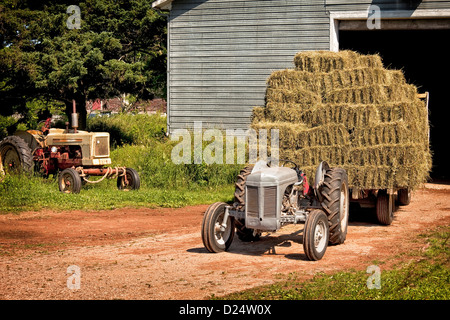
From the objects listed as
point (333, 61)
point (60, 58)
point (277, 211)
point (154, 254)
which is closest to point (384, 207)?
point (333, 61)

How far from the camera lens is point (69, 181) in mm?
15289

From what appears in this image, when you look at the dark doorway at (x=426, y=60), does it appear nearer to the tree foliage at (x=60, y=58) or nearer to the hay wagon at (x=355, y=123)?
the tree foliage at (x=60, y=58)

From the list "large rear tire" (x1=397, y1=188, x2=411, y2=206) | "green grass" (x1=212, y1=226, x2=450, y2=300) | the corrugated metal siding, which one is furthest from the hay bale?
the corrugated metal siding

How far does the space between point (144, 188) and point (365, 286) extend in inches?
408

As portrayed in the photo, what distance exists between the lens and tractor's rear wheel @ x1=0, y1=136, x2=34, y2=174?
634 inches

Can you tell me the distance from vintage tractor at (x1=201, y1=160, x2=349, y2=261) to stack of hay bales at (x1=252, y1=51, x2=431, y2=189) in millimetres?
1372

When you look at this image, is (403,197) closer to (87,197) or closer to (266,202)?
(266,202)

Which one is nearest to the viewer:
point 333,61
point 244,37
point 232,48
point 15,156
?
point 333,61

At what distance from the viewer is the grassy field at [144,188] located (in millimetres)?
13727

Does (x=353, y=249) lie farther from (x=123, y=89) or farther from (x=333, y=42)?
(x=123, y=89)

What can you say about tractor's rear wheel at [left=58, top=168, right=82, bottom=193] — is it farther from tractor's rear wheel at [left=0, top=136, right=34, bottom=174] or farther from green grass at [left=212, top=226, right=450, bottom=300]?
green grass at [left=212, top=226, right=450, bottom=300]

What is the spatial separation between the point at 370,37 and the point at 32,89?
44.5 feet

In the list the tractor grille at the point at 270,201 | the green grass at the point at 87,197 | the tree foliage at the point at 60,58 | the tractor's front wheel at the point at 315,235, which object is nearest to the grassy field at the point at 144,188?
the green grass at the point at 87,197

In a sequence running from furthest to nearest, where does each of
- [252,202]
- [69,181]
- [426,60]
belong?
1. [426,60]
2. [69,181]
3. [252,202]
